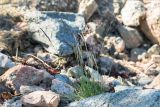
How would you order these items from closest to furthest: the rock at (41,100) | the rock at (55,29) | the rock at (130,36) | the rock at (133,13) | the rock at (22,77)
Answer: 1. the rock at (41,100)
2. the rock at (22,77)
3. the rock at (55,29)
4. the rock at (130,36)
5. the rock at (133,13)

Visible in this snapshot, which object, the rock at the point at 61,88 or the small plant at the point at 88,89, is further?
the rock at the point at 61,88

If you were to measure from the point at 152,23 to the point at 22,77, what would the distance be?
4.09m

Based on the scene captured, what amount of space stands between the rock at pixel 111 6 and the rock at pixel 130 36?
1.34 feet

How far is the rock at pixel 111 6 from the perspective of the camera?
7566mm

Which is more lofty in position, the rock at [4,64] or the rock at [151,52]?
the rock at [4,64]

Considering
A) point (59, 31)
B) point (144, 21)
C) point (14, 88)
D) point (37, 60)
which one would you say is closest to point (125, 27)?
point (144, 21)

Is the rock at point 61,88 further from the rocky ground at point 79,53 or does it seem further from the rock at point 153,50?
the rock at point 153,50

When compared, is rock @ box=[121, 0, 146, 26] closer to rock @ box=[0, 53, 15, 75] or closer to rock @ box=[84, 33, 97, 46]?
rock @ box=[84, 33, 97, 46]

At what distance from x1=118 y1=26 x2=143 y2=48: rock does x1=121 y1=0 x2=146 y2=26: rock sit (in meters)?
0.13

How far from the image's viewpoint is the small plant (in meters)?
3.26

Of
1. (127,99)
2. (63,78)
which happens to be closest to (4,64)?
(63,78)

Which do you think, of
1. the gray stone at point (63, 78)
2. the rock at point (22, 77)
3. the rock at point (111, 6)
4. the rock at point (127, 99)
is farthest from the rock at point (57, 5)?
the rock at point (127, 99)

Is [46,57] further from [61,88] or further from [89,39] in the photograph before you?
[61,88]

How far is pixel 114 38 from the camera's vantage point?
23.5 ft
